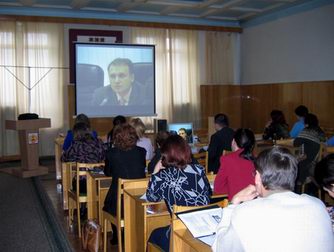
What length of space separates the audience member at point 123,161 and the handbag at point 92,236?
0.19 m

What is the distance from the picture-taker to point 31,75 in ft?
30.6

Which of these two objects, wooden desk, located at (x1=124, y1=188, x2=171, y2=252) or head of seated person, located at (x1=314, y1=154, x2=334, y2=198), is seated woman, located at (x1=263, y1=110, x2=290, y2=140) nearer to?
wooden desk, located at (x1=124, y1=188, x2=171, y2=252)

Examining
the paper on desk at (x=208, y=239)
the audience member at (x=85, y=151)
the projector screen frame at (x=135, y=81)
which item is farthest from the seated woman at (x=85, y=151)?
the projector screen frame at (x=135, y=81)

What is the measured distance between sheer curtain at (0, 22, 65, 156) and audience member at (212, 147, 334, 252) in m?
8.27

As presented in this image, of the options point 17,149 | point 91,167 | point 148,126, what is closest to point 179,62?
point 148,126

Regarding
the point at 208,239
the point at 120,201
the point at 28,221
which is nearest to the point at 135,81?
the point at 28,221

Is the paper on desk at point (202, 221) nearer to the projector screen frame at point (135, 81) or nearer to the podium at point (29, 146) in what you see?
the podium at point (29, 146)

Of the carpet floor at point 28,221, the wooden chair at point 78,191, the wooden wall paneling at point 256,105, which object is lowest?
the carpet floor at point 28,221

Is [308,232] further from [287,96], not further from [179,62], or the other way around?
[179,62]

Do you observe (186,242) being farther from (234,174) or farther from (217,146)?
(217,146)

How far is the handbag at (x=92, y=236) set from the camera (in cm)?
384

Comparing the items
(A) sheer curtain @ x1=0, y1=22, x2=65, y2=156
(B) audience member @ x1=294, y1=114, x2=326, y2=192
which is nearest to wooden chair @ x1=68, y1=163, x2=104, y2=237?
(B) audience member @ x1=294, y1=114, x2=326, y2=192

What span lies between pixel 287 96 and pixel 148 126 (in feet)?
11.3

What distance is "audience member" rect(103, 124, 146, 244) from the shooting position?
12.6 ft
